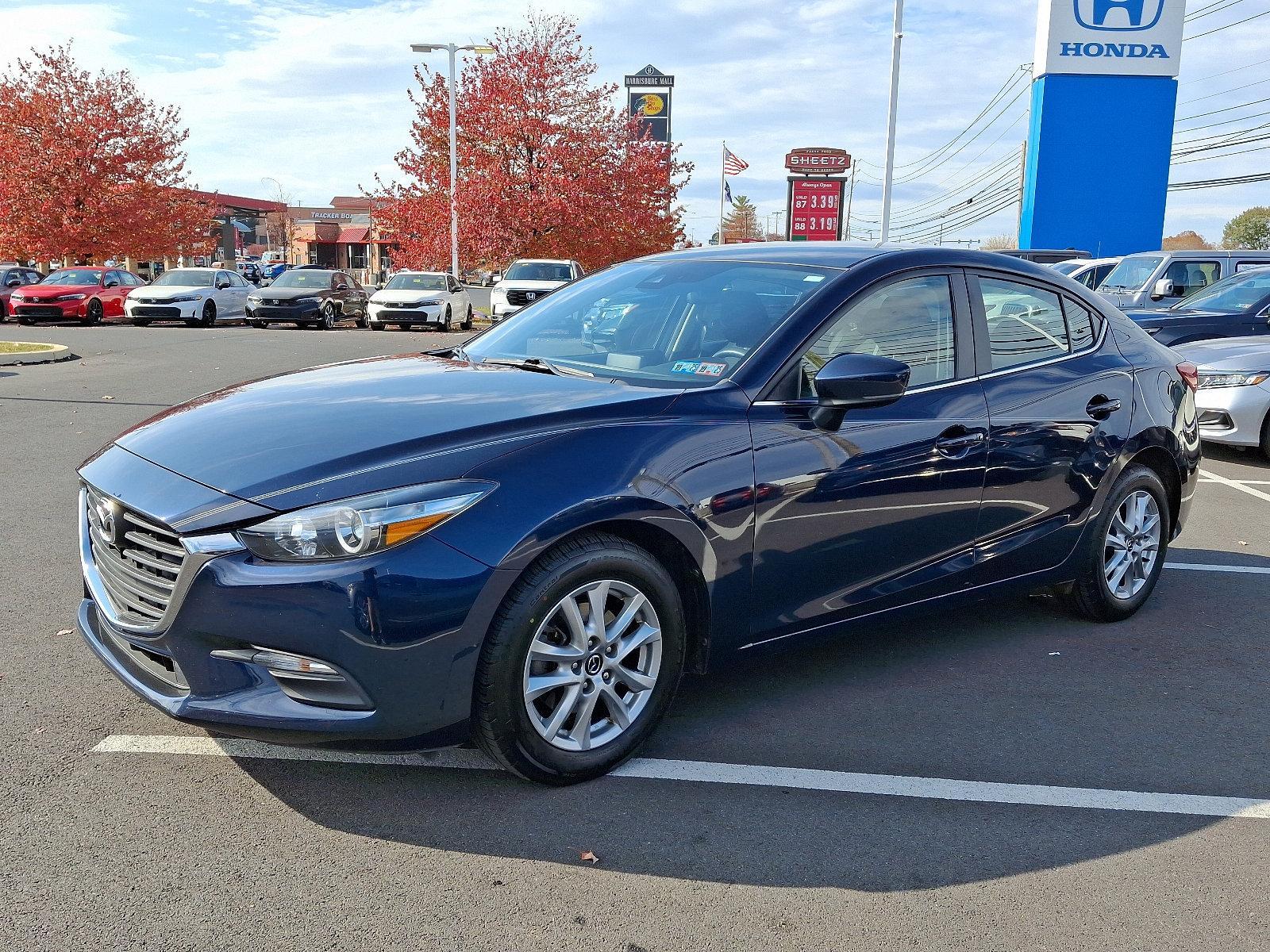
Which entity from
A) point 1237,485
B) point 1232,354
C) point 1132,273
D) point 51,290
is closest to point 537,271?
point 51,290

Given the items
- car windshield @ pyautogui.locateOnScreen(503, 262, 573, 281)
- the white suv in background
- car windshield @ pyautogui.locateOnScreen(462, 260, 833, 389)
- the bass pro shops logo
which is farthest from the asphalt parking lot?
the bass pro shops logo

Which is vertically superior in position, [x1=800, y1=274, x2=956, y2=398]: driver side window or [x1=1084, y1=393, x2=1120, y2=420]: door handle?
[x1=800, y1=274, x2=956, y2=398]: driver side window

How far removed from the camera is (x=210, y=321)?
2883cm

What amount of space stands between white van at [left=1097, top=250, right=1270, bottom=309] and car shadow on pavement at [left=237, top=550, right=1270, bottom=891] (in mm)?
11148

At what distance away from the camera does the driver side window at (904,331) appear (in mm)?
4098

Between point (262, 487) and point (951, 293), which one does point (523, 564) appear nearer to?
Answer: point (262, 487)

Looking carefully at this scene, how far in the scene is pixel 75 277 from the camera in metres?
28.6

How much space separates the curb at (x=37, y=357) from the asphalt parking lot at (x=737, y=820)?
13234 millimetres

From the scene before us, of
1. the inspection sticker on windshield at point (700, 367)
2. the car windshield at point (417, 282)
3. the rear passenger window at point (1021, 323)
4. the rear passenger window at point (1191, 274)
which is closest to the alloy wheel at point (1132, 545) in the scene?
the rear passenger window at point (1021, 323)

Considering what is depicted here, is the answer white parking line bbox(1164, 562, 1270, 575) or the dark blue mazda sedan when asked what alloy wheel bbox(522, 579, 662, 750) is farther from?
white parking line bbox(1164, 562, 1270, 575)

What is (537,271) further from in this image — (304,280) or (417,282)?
(304,280)

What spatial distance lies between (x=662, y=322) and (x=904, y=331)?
3.02 ft

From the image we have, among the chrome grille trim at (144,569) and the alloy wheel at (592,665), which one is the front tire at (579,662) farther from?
the chrome grille trim at (144,569)

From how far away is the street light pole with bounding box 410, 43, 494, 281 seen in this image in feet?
109
